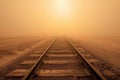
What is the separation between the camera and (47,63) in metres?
7.94

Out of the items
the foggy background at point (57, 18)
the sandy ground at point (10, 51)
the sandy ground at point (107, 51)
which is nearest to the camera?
the sandy ground at point (107, 51)

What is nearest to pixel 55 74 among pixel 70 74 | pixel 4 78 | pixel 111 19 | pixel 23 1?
pixel 70 74

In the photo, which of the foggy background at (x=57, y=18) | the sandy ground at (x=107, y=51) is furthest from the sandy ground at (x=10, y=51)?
the foggy background at (x=57, y=18)

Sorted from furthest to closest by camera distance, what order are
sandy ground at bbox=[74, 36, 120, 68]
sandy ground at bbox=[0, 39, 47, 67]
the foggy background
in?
1. the foggy background
2. sandy ground at bbox=[0, 39, 47, 67]
3. sandy ground at bbox=[74, 36, 120, 68]

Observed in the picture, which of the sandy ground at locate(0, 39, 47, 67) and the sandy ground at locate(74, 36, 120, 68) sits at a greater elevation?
the sandy ground at locate(0, 39, 47, 67)

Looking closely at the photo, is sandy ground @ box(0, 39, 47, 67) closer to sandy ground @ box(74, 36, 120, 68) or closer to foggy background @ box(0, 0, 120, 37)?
sandy ground @ box(74, 36, 120, 68)

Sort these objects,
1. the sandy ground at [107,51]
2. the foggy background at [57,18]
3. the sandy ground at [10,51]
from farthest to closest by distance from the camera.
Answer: the foggy background at [57,18] < the sandy ground at [10,51] < the sandy ground at [107,51]

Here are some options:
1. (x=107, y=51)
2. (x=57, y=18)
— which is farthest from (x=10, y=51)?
(x=57, y=18)

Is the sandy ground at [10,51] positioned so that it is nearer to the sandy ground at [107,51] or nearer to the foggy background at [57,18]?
the sandy ground at [107,51]

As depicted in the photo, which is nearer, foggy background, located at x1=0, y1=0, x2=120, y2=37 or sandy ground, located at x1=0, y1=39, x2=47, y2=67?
sandy ground, located at x1=0, y1=39, x2=47, y2=67

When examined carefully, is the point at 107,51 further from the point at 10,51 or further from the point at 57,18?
the point at 57,18

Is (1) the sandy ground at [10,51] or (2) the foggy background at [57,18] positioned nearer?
(1) the sandy ground at [10,51]

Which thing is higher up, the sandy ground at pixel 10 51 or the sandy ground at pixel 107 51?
the sandy ground at pixel 10 51

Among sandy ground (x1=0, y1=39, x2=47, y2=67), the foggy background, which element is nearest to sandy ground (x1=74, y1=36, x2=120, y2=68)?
sandy ground (x1=0, y1=39, x2=47, y2=67)
